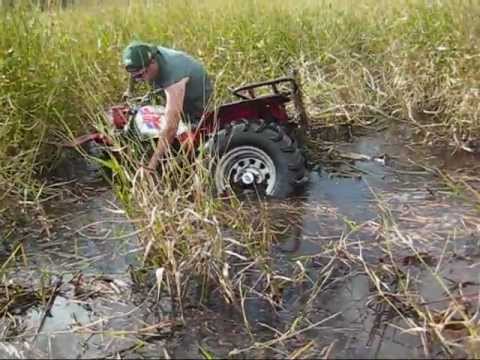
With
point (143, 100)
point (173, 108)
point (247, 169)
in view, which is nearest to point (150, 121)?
point (173, 108)

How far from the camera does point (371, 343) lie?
345 cm

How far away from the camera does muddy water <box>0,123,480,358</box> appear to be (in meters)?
3.52

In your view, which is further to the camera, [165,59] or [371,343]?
[165,59]

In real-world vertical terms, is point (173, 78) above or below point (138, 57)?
below

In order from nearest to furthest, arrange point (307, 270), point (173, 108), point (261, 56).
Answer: point (307, 270) → point (173, 108) → point (261, 56)

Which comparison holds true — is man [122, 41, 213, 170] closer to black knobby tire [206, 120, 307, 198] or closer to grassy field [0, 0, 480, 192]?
black knobby tire [206, 120, 307, 198]

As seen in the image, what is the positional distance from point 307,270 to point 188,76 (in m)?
2.11

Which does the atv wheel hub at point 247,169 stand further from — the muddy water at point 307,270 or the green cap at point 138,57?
the green cap at point 138,57

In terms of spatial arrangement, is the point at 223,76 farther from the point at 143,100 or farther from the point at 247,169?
the point at 247,169

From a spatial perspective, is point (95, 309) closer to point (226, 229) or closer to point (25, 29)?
point (226, 229)

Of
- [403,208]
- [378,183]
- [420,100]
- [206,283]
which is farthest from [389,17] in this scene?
[206,283]

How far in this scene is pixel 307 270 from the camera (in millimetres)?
4223

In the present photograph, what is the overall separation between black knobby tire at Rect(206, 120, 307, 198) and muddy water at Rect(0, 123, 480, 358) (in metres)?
0.17

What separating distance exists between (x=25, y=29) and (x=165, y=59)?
123cm
